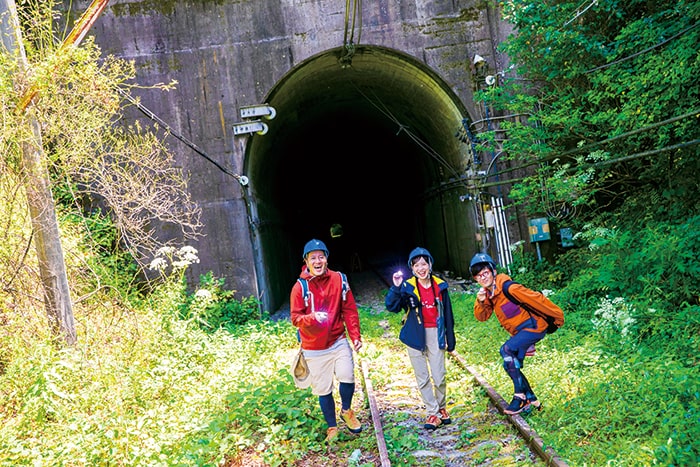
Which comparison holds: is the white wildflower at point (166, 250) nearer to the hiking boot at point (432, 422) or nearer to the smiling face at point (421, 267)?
the smiling face at point (421, 267)

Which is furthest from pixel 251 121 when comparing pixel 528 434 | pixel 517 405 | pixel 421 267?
pixel 528 434

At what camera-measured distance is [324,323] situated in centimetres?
471

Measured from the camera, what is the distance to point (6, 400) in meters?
5.07

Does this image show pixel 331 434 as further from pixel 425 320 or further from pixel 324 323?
pixel 425 320

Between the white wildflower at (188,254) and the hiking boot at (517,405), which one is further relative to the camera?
the white wildflower at (188,254)

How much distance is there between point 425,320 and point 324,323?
1.05 m

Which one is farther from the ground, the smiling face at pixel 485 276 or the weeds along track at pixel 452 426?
the smiling face at pixel 485 276

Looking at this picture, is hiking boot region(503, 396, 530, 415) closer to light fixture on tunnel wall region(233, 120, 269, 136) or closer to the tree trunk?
the tree trunk

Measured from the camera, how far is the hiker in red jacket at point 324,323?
4715mm

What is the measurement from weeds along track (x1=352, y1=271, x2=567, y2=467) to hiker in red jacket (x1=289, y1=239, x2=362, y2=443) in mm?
662

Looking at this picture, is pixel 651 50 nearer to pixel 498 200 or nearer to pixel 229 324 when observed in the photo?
pixel 498 200

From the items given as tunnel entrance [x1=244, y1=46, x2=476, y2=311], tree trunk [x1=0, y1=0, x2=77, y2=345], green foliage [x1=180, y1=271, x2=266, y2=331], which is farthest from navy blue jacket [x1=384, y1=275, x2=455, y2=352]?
tunnel entrance [x1=244, y1=46, x2=476, y2=311]

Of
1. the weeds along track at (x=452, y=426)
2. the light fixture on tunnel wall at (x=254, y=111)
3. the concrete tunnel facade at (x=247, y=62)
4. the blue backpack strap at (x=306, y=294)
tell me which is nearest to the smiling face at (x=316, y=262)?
the blue backpack strap at (x=306, y=294)

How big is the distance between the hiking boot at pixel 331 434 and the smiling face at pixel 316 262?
1.61m
